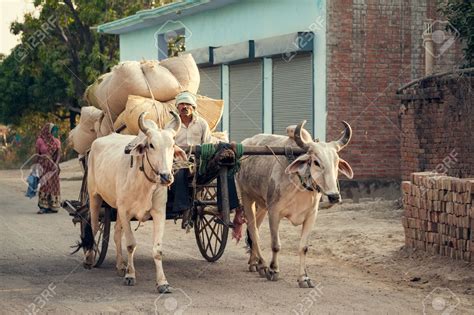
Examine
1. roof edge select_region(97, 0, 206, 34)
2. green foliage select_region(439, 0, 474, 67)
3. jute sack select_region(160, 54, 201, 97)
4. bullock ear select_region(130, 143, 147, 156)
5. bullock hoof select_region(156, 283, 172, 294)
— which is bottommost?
bullock hoof select_region(156, 283, 172, 294)

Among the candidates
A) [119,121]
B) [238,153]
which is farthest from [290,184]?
[119,121]

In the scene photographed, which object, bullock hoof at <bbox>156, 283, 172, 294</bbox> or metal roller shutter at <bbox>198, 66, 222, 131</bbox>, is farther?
metal roller shutter at <bbox>198, 66, 222, 131</bbox>

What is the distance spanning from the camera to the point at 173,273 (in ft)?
36.4

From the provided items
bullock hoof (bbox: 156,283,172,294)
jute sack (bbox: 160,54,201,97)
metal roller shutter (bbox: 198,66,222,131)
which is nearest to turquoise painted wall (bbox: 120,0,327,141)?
metal roller shutter (bbox: 198,66,222,131)

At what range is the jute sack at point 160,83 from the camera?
40.3 feet

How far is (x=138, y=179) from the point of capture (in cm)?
1017

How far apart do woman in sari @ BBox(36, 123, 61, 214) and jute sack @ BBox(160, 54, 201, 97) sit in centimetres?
753

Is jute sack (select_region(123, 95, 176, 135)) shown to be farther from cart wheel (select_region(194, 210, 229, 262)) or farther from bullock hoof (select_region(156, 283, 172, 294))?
bullock hoof (select_region(156, 283, 172, 294))

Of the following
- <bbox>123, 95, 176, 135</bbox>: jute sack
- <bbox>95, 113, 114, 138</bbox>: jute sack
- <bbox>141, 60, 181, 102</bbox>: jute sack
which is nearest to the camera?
<bbox>123, 95, 176, 135</bbox>: jute sack

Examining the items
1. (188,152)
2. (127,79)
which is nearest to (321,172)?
(188,152)

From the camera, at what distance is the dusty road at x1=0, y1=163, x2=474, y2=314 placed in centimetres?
892

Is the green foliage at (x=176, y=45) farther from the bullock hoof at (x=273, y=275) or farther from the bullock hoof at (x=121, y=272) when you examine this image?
the bullock hoof at (x=273, y=275)

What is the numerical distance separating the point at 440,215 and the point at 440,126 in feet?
15.1

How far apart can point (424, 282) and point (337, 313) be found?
2.16 m
